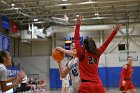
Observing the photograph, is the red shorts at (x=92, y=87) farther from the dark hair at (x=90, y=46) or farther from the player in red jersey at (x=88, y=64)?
the dark hair at (x=90, y=46)

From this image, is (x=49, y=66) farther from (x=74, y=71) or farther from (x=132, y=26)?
(x=74, y=71)

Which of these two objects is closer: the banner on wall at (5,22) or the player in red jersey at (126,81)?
the player in red jersey at (126,81)

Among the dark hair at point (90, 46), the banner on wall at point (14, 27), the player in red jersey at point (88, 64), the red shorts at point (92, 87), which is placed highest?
the banner on wall at point (14, 27)

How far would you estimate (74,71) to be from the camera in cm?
584

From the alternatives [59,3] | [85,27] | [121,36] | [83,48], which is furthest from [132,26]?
[83,48]

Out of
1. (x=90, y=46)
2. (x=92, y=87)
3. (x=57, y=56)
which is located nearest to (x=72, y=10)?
(x=57, y=56)

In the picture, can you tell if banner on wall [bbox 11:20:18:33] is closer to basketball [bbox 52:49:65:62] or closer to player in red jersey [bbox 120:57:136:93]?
player in red jersey [bbox 120:57:136:93]

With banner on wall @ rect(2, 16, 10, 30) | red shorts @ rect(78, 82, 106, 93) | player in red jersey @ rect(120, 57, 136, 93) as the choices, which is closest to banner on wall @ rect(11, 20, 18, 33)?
banner on wall @ rect(2, 16, 10, 30)

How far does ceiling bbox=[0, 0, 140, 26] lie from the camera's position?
1855cm

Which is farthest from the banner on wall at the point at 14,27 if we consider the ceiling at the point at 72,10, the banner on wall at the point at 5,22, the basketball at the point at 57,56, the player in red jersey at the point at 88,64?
the player in red jersey at the point at 88,64

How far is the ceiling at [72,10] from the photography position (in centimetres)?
1855

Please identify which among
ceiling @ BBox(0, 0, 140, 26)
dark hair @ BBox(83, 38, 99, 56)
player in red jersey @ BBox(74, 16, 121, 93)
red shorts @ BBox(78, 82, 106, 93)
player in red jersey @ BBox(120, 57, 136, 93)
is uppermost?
ceiling @ BBox(0, 0, 140, 26)

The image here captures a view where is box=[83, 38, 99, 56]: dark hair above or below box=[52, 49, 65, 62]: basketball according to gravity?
above

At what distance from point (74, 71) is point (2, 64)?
6.22 ft
